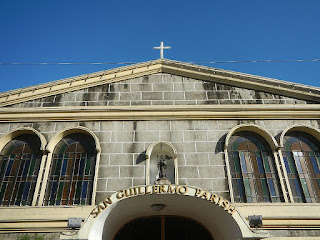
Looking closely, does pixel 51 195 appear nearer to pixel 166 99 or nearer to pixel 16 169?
pixel 16 169

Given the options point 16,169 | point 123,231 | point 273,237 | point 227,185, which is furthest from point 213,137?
point 16,169

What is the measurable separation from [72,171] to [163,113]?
4.02 m

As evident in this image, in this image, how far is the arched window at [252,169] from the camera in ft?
35.6

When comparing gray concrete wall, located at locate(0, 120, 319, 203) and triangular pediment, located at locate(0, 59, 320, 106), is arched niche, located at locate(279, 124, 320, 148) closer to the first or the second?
gray concrete wall, located at locate(0, 120, 319, 203)

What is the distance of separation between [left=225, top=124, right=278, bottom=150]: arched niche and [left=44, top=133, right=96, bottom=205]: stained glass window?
5111 millimetres

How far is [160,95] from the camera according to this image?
13.1 metres

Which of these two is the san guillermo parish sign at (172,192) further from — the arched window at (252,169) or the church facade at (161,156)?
the arched window at (252,169)

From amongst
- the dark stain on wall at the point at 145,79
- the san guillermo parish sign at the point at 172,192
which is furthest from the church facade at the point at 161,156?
the dark stain on wall at the point at 145,79

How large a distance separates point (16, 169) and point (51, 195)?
182cm

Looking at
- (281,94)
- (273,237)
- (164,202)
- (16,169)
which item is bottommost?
(273,237)

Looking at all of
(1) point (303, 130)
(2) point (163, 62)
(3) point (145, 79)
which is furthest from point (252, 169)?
(2) point (163, 62)

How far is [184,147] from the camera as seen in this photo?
457 inches

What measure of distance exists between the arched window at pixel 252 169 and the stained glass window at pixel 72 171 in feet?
16.8

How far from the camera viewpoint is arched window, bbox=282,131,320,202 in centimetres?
1095
